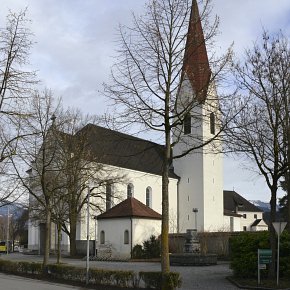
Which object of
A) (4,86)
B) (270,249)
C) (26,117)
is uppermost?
(4,86)

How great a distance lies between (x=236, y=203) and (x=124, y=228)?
5185 centimetres

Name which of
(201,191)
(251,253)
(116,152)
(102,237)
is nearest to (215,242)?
(102,237)

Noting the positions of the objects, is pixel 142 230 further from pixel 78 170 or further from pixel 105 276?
pixel 105 276

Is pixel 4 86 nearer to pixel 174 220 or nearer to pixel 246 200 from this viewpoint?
pixel 174 220

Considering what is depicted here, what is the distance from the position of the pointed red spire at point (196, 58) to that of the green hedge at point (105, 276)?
21.5 ft

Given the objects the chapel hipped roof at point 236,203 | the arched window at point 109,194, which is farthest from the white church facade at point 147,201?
the chapel hipped roof at point 236,203

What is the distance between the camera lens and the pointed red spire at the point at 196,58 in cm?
1805

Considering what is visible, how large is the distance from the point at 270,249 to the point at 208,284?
2.98 m

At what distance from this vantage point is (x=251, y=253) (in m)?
21.8

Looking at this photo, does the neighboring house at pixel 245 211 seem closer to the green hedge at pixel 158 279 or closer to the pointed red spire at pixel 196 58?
the green hedge at pixel 158 279

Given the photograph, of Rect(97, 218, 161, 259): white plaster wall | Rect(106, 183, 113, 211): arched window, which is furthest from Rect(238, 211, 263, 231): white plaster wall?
Rect(97, 218, 161, 259): white plaster wall

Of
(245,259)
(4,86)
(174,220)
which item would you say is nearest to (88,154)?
(245,259)

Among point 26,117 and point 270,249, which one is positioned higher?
point 26,117

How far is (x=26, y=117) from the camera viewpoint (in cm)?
1403
